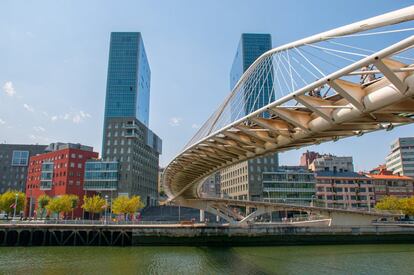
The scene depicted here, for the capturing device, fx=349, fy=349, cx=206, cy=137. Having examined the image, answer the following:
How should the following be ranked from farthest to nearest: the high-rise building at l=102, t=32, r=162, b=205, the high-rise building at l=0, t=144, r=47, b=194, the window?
the window → the high-rise building at l=0, t=144, r=47, b=194 → the high-rise building at l=102, t=32, r=162, b=205

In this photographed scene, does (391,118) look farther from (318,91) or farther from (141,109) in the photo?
(141,109)

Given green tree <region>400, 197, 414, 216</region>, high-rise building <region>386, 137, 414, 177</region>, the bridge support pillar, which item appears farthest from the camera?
high-rise building <region>386, 137, 414, 177</region>

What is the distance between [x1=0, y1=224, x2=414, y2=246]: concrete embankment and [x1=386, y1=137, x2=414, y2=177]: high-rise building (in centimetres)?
9914

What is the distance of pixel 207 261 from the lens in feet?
105

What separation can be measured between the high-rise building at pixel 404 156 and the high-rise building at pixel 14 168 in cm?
13672

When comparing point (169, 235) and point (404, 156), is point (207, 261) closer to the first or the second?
point (169, 235)

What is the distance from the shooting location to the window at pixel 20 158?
11752 centimetres

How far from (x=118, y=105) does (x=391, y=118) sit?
323 feet

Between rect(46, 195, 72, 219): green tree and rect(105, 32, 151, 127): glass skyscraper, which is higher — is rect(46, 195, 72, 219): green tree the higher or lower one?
the lower one

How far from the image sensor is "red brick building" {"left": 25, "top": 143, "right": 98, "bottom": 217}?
84625 millimetres

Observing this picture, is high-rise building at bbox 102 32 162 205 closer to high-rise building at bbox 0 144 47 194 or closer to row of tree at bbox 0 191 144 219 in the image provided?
row of tree at bbox 0 191 144 219

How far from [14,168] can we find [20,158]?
12.5 feet

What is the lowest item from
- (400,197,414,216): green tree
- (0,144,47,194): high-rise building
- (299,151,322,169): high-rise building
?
(400,197,414,216): green tree

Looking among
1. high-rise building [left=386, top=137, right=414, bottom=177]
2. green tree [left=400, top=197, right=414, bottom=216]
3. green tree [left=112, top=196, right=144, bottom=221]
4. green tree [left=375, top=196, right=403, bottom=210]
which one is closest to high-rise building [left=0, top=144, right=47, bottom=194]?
green tree [left=112, top=196, right=144, bottom=221]
